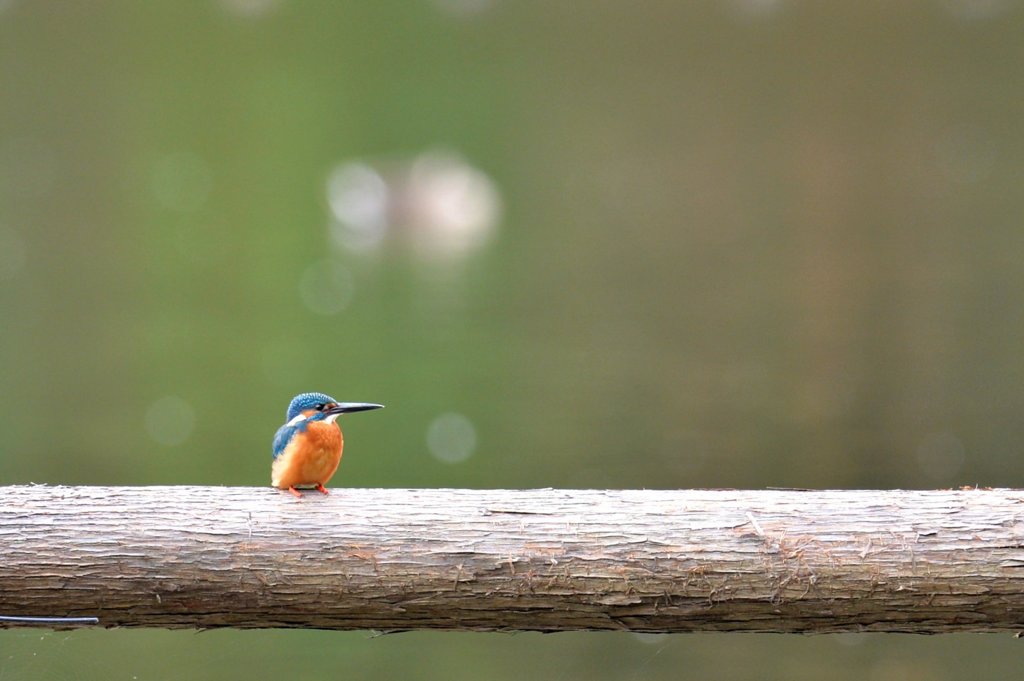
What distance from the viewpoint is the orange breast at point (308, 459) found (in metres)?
1.89

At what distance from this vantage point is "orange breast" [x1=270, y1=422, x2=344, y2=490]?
1892mm

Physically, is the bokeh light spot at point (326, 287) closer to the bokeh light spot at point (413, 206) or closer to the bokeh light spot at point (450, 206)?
the bokeh light spot at point (413, 206)

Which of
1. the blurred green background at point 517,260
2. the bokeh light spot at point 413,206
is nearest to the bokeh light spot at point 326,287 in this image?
the blurred green background at point 517,260

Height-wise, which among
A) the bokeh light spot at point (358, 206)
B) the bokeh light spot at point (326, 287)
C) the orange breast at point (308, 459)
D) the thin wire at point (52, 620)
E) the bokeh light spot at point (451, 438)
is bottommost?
the bokeh light spot at point (451, 438)

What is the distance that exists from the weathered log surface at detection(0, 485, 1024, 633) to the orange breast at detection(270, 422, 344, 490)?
10cm

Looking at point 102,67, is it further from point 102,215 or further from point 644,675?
point 644,675

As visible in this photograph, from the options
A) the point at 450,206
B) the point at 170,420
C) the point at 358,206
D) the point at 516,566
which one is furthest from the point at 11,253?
the point at 516,566

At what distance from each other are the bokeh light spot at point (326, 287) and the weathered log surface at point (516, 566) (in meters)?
6.11

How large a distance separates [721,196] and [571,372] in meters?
4.55

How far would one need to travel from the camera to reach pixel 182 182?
35.3 ft

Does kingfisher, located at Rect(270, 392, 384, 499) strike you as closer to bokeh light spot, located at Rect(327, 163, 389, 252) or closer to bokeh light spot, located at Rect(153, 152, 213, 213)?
bokeh light spot, located at Rect(327, 163, 389, 252)

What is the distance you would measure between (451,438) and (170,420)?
136cm

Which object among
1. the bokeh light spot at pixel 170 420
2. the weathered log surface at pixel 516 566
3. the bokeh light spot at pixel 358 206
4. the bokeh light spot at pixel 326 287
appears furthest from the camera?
the bokeh light spot at pixel 358 206

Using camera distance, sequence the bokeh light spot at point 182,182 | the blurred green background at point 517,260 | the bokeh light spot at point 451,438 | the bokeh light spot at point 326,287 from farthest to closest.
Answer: the bokeh light spot at point 182,182 → the bokeh light spot at point 326,287 → the bokeh light spot at point 451,438 → the blurred green background at point 517,260
